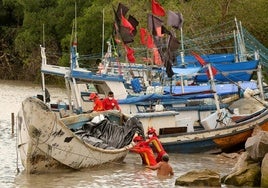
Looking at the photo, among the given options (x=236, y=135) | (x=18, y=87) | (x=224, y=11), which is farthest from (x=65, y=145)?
(x=18, y=87)

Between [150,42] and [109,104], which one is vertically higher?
[150,42]

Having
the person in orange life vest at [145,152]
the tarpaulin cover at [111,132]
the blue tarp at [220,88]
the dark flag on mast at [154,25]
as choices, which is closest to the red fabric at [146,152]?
the person in orange life vest at [145,152]

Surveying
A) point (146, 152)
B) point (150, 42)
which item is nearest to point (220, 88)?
point (150, 42)

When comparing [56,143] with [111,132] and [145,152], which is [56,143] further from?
[145,152]

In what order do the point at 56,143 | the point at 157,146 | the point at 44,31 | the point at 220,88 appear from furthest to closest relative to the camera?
1. the point at 44,31
2. the point at 220,88
3. the point at 157,146
4. the point at 56,143

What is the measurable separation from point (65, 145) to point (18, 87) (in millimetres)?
42631

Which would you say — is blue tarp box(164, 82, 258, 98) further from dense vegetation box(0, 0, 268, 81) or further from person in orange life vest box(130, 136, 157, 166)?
dense vegetation box(0, 0, 268, 81)

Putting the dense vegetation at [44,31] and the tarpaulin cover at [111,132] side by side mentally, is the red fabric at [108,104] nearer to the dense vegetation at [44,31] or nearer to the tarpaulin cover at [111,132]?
the tarpaulin cover at [111,132]

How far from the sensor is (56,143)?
19922 millimetres

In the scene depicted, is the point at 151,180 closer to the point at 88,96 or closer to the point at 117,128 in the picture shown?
the point at 117,128

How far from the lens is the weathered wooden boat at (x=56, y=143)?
64.4 feet

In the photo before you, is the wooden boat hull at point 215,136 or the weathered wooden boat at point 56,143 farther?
the wooden boat hull at point 215,136

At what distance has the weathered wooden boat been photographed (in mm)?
19625

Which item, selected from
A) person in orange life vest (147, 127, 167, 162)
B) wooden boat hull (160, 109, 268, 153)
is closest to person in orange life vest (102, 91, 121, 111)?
wooden boat hull (160, 109, 268, 153)
